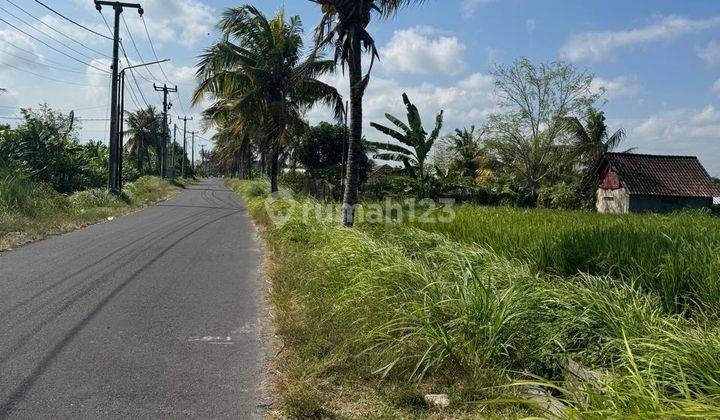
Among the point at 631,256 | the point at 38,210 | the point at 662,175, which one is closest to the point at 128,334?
the point at 631,256

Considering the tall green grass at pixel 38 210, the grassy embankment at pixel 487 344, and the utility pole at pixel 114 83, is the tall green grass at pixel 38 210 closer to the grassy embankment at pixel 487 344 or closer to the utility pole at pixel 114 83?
the utility pole at pixel 114 83

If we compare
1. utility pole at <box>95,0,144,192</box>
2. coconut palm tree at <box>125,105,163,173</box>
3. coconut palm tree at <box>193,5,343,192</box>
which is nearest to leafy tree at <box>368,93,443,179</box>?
coconut palm tree at <box>193,5,343,192</box>

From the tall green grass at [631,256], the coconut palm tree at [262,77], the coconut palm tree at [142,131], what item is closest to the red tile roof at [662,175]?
the coconut palm tree at [262,77]

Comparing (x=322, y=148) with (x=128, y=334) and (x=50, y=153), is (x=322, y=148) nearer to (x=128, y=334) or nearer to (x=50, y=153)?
(x=50, y=153)

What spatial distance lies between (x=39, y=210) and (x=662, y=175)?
2995 centimetres

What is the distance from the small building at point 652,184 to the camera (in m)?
28.8

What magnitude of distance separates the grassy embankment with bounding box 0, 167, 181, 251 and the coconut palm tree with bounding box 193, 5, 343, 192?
5911 millimetres

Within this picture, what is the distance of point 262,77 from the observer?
2147 cm

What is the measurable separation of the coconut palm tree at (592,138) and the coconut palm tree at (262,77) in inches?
959

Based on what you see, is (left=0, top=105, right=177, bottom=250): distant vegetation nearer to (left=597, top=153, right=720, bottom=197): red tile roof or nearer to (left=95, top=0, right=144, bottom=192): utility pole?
(left=95, top=0, right=144, bottom=192): utility pole

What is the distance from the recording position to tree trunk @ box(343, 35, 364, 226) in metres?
11.8

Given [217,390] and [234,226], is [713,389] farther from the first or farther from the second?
[234,226]

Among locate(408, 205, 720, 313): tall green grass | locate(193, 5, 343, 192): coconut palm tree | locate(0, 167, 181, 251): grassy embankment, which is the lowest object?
locate(0, 167, 181, 251): grassy embankment

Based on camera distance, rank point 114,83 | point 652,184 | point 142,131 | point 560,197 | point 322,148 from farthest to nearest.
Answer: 1. point 142,131
2. point 322,148
3. point 560,197
4. point 652,184
5. point 114,83
